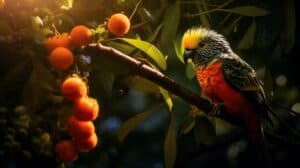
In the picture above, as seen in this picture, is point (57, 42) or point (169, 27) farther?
point (169, 27)

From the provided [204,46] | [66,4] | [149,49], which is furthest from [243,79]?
[66,4]

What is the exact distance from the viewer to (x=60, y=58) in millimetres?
1810

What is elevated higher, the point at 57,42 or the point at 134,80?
the point at 57,42

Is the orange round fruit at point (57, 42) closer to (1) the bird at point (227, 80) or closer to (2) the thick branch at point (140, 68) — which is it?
(2) the thick branch at point (140, 68)

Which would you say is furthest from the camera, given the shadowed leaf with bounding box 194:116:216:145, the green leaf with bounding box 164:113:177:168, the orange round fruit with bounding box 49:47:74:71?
the shadowed leaf with bounding box 194:116:216:145

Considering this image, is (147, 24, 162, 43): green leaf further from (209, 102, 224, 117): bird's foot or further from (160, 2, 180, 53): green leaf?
(209, 102, 224, 117): bird's foot

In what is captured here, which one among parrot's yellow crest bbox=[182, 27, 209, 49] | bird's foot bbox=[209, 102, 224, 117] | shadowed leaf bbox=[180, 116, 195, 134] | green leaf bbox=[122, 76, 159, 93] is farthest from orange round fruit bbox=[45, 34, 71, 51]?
shadowed leaf bbox=[180, 116, 195, 134]

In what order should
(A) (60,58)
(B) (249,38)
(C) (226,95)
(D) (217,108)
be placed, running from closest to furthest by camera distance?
1. (A) (60,58)
2. (D) (217,108)
3. (B) (249,38)
4. (C) (226,95)

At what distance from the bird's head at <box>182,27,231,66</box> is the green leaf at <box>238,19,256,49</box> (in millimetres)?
87

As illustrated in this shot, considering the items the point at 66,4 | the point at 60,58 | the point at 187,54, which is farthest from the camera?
the point at 187,54

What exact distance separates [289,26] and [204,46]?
44 cm

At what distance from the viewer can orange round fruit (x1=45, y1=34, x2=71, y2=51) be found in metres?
1.88

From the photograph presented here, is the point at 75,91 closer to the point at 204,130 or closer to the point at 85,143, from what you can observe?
the point at 85,143

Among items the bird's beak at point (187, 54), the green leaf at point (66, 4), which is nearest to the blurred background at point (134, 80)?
the green leaf at point (66, 4)
